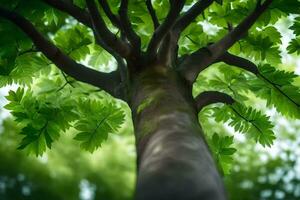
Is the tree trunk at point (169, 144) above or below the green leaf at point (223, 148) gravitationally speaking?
above

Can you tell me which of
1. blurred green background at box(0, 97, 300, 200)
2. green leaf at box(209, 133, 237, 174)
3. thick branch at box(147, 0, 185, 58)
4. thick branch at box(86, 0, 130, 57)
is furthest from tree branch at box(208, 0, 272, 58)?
blurred green background at box(0, 97, 300, 200)

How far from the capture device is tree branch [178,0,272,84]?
207cm

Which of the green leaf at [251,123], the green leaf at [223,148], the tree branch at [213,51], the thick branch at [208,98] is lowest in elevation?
the green leaf at [223,148]

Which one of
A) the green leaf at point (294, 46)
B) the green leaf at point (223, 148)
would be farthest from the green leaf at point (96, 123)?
the green leaf at point (294, 46)

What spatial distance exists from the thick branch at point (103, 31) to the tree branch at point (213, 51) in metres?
0.32

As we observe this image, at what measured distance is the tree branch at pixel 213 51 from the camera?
207 centimetres

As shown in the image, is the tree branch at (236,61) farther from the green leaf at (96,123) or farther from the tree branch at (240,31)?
the green leaf at (96,123)

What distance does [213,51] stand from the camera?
85.6 inches

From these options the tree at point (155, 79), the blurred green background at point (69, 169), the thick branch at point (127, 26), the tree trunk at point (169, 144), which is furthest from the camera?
the blurred green background at point (69, 169)

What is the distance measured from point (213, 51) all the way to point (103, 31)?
59cm

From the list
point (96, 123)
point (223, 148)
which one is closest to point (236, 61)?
point (223, 148)

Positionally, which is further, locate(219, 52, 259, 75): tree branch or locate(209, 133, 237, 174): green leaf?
locate(209, 133, 237, 174): green leaf

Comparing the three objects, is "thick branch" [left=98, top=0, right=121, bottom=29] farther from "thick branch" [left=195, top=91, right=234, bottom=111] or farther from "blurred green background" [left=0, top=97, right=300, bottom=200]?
"blurred green background" [left=0, top=97, right=300, bottom=200]

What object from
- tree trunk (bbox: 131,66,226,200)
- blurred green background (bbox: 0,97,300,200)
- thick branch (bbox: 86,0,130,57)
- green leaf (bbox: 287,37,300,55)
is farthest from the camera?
blurred green background (bbox: 0,97,300,200)
